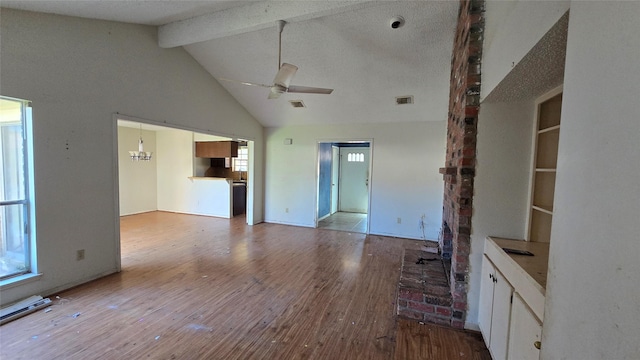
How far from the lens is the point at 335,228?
5.91 meters

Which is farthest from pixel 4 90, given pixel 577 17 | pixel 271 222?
pixel 271 222

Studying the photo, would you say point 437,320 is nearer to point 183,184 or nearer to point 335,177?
point 335,177

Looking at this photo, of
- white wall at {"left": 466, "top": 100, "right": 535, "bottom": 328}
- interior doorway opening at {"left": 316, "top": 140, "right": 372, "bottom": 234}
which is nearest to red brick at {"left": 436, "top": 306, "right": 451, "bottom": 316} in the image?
white wall at {"left": 466, "top": 100, "right": 535, "bottom": 328}

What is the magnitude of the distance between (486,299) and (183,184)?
7.18 metres

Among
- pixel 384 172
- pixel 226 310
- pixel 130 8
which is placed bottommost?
pixel 226 310

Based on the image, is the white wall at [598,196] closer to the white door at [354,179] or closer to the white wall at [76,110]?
the white wall at [76,110]

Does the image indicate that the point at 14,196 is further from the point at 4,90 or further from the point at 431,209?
the point at 431,209

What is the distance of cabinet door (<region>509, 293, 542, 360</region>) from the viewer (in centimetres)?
128

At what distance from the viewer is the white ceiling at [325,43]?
8.71ft

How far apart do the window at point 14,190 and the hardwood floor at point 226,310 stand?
528 millimetres

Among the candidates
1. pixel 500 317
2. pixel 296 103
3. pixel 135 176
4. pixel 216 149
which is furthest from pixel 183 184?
Answer: pixel 500 317

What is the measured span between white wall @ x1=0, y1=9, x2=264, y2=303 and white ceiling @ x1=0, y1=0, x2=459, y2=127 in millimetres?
195

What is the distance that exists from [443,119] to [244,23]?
370 centimetres

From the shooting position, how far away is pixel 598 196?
2.22ft
